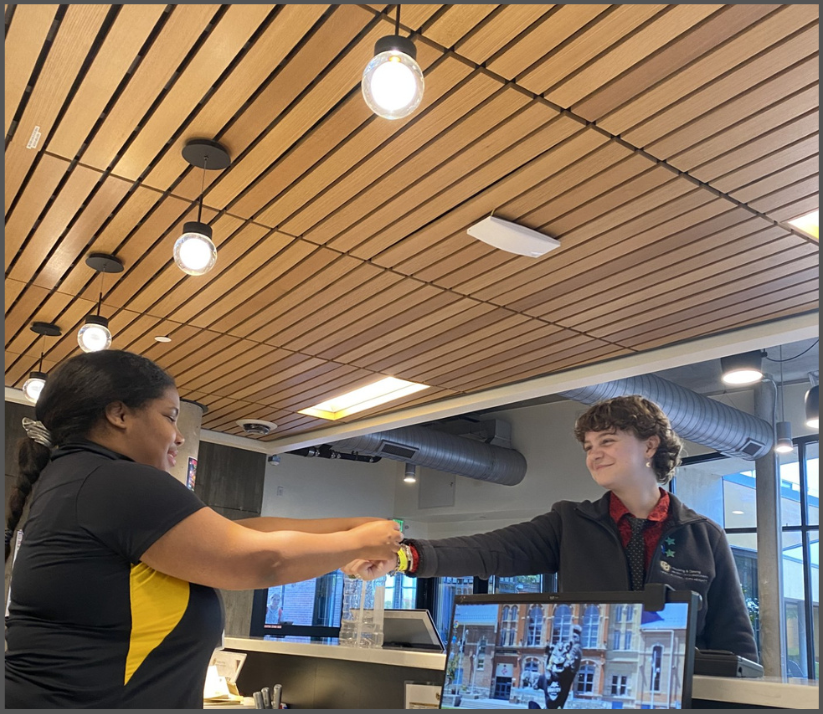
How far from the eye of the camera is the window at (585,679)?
1288 mm

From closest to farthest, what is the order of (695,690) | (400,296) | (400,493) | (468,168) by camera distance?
(695,690) < (468,168) < (400,296) < (400,493)

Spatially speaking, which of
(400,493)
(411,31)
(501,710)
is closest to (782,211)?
(411,31)

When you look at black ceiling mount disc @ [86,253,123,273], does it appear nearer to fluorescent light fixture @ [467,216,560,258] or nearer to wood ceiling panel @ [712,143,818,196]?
fluorescent light fixture @ [467,216,560,258]

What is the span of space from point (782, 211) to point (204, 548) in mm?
3420

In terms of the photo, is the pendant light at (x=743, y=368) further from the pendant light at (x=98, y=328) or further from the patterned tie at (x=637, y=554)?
the patterned tie at (x=637, y=554)

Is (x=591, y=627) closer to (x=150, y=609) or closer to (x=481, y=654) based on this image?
(x=481, y=654)

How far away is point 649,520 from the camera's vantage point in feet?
6.49

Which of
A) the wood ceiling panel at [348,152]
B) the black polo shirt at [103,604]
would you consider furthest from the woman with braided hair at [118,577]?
the wood ceiling panel at [348,152]

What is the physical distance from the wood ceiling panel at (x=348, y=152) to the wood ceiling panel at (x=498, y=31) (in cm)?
8

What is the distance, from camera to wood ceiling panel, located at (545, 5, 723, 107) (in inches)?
106

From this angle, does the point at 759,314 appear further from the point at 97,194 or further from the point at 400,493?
the point at 400,493

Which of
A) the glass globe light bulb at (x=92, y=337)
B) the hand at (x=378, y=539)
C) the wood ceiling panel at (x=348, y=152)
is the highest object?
the wood ceiling panel at (x=348, y=152)

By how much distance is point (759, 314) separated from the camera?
511cm

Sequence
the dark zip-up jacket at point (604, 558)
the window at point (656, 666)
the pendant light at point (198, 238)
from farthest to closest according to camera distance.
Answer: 1. the pendant light at point (198, 238)
2. the dark zip-up jacket at point (604, 558)
3. the window at point (656, 666)
